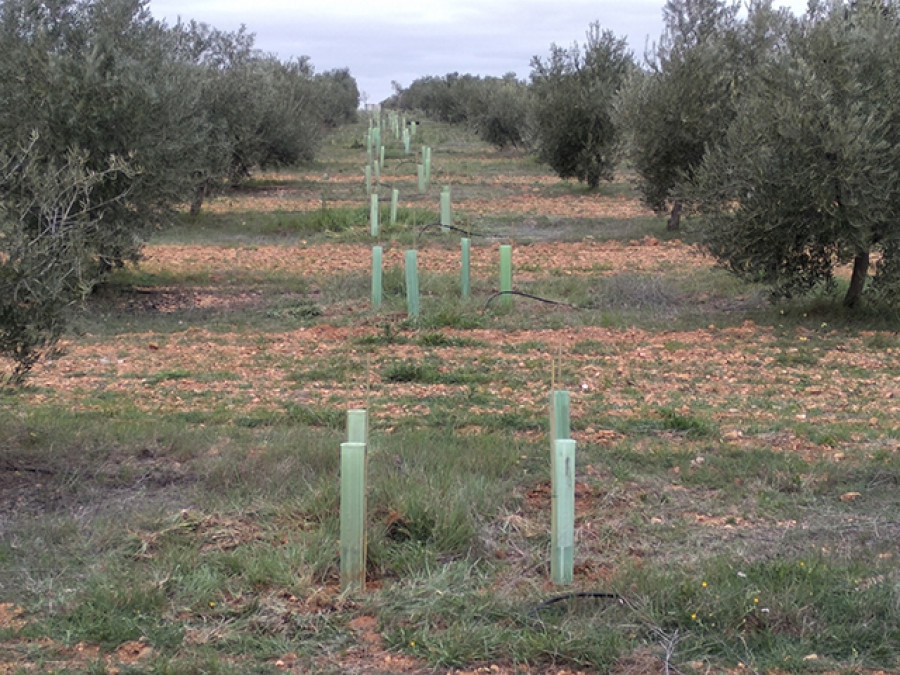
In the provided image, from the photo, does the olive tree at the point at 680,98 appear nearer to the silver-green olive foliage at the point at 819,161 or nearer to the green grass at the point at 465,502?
the silver-green olive foliage at the point at 819,161

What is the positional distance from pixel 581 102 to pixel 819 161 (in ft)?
54.7

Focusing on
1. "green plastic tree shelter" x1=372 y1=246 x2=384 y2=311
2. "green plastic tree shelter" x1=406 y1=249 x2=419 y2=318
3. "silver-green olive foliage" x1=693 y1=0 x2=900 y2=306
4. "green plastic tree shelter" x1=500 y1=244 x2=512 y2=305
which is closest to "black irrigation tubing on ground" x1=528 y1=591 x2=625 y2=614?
"green plastic tree shelter" x1=406 y1=249 x2=419 y2=318

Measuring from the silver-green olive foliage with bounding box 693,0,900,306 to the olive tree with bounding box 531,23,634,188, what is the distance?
15.0 metres

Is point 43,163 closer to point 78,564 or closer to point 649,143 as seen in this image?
point 78,564

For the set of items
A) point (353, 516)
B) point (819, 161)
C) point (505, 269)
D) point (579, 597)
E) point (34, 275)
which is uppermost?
point (819, 161)

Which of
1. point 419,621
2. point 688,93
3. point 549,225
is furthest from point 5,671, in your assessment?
point 549,225

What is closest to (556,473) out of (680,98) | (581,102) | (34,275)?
(34,275)

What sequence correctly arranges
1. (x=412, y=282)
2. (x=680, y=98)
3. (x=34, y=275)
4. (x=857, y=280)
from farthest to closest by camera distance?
1. (x=680, y=98)
2. (x=857, y=280)
3. (x=412, y=282)
4. (x=34, y=275)

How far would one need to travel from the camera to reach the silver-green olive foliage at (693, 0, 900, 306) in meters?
11.3

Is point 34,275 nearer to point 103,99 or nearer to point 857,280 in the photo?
point 103,99

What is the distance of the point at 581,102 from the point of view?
27500 mm

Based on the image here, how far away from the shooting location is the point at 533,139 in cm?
3044

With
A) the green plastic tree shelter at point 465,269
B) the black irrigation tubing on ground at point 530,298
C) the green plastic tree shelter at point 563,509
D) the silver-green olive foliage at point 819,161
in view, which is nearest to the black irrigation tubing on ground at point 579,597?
the green plastic tree shelter at point 563,509

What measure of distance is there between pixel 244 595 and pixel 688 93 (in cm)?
1704
